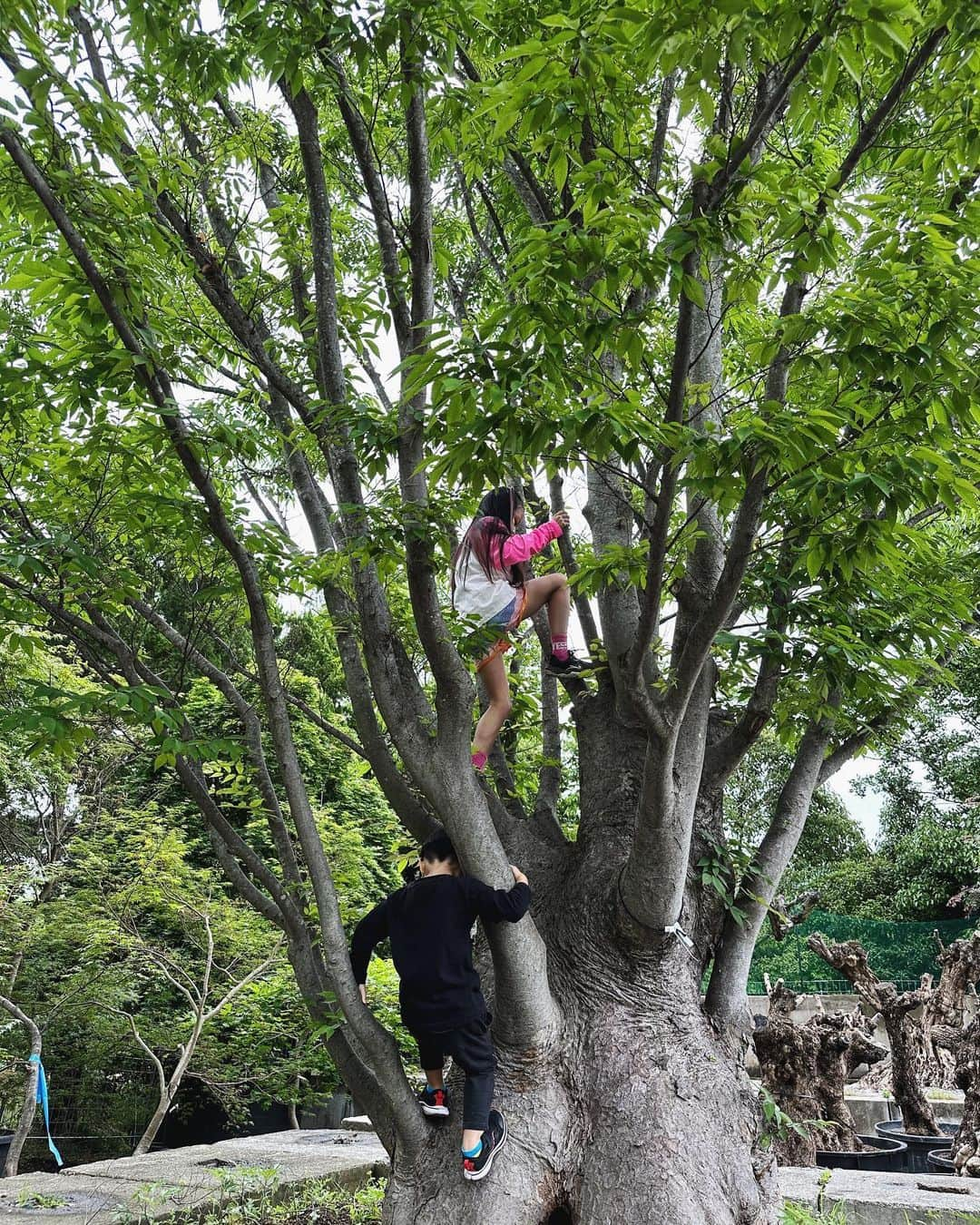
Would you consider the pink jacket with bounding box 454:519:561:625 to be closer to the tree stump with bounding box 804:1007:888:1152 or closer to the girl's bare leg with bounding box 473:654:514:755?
the girl's bare leg with bounding box 473:654:514:755

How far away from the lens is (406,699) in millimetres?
3797

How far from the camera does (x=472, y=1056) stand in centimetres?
349

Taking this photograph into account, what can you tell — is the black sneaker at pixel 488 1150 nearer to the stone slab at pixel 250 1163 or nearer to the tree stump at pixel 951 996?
the stone slab at pixel 250 1163

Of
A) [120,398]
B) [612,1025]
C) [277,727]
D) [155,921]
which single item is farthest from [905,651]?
[155,921]

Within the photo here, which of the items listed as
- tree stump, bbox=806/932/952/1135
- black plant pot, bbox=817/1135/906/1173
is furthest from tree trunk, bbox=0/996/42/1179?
tree stump, bbox=806/932/952/1135

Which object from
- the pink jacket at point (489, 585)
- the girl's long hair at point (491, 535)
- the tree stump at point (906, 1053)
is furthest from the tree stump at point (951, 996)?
the girl's long hair at point (491, 535)

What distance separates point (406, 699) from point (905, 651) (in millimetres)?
2142

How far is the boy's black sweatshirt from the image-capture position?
3520 mm

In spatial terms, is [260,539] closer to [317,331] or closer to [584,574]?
[317,331]

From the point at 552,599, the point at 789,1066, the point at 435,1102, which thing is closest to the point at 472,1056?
the point at 435,1102

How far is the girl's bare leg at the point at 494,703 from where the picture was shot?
4301 mm

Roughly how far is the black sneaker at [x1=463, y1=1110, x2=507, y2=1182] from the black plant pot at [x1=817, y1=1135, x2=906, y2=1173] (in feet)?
14.4

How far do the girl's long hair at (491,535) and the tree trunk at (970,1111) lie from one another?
5204mm

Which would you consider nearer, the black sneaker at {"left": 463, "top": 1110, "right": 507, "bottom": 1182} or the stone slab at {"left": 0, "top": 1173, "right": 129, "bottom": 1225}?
the black sneaker at {"left": 463, "top": 1110, "right": 507, "bottom": 1182}
